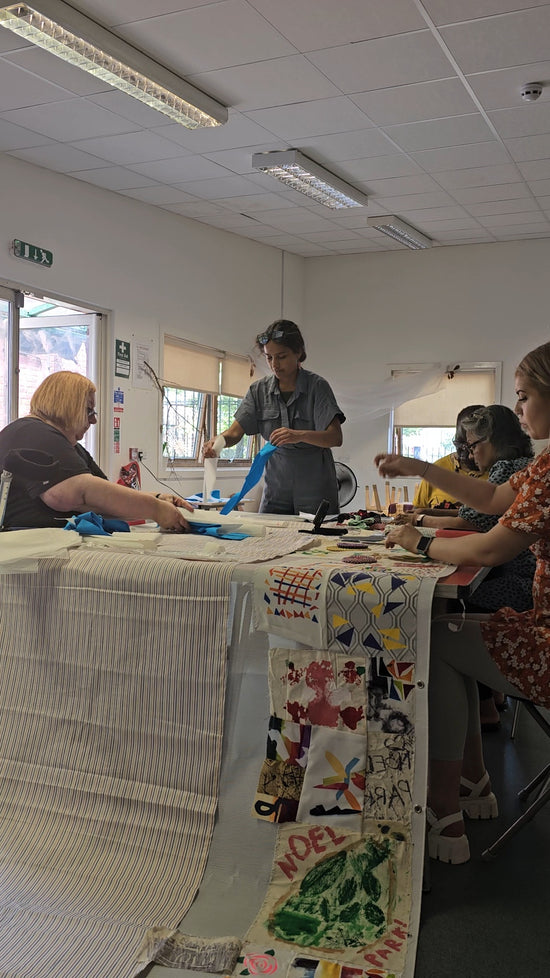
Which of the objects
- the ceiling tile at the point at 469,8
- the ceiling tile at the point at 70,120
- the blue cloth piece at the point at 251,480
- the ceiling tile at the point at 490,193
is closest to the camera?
the blue cloth piece at the point at 251,480

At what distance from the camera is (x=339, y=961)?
5.55ft

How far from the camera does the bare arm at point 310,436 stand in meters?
3.26

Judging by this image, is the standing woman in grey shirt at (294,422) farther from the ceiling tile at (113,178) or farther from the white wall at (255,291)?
the ceiling tile at (113,178)

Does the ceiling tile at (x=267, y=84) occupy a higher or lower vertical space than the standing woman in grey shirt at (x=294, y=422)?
higher

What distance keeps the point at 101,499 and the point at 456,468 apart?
1.79 meters

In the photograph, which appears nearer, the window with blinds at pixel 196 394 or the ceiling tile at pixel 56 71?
the ceiling tile at pixel 56 71

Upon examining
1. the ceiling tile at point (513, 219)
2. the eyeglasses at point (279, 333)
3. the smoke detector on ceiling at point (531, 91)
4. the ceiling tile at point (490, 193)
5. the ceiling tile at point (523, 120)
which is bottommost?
the eyeglasses at point (279, 333)

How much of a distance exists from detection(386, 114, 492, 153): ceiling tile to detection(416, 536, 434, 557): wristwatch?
305 cm

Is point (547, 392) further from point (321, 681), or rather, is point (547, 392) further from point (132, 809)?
point (132, 809)

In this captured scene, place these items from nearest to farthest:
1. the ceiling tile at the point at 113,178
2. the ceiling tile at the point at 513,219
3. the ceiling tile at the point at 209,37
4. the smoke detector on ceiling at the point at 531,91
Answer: the ceiling tile at the point at 209,37, the smoke detector on ceiling at the point at 531,91, the ceiling tile at the point at 113,178, the ceiling tile at the point at 513,219

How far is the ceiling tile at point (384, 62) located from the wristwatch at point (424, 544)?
2.38 meters

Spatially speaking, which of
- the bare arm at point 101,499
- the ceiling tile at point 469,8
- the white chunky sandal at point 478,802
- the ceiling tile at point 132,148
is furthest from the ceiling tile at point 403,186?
the white chunky sandal at point 478,802

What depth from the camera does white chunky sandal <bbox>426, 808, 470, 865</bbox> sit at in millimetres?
2146

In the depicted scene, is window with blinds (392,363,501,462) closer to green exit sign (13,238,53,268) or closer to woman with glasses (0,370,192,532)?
green exit sign (13,238,53,268)
